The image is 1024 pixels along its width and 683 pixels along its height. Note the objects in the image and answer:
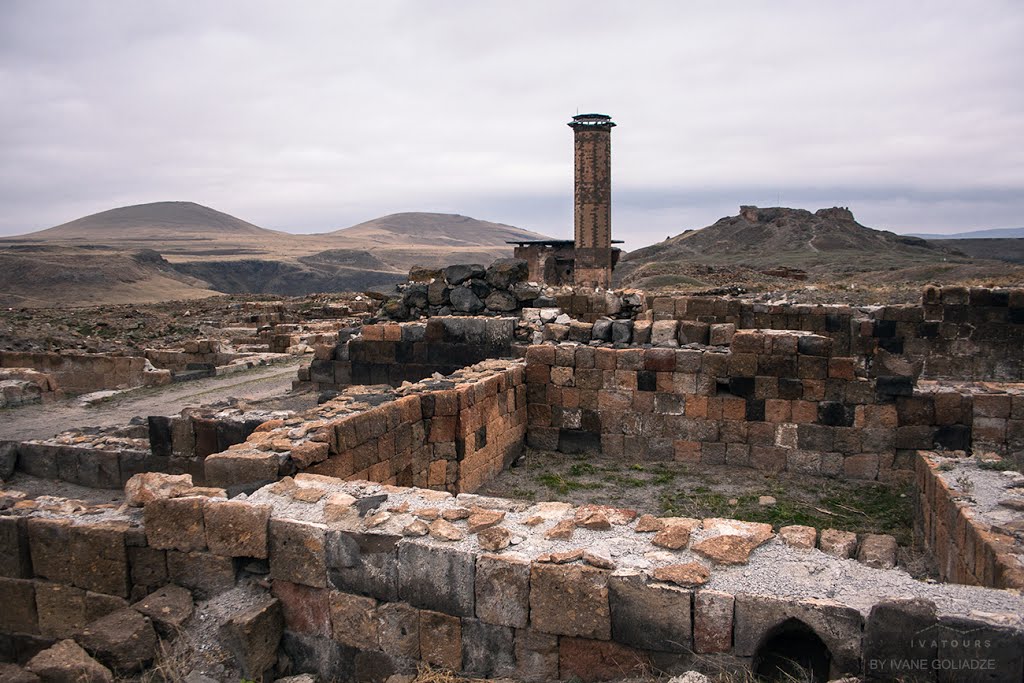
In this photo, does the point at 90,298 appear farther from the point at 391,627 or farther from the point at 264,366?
the point at 391,627

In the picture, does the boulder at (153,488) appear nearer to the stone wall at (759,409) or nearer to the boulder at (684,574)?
the boulder at (684,574)

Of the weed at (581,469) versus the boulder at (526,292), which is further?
the boulder at (526,292)

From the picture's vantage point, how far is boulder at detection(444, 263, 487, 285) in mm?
12289

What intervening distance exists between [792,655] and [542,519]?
150 cm

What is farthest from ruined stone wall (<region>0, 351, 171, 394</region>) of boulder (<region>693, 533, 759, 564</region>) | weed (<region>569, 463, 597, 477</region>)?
boulder (<region>693, 533, 759, 564</region>)

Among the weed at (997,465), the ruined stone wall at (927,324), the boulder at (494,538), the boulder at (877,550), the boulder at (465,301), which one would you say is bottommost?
the boulder at (877,550)

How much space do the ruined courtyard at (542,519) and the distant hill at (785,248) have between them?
30098 mm

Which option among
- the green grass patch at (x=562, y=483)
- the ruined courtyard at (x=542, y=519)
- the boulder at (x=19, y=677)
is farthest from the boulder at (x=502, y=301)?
the boulder at (x=19, y=677)

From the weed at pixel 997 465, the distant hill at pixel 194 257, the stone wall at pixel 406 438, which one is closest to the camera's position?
the stone wall at pixel 406 438

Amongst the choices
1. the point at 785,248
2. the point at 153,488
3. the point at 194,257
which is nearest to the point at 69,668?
the point at 153,488

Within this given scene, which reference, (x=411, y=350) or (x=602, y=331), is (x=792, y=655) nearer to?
(x=602, y=331)

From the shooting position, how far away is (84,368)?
52.3 feet

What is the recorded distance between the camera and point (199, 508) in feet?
14.1

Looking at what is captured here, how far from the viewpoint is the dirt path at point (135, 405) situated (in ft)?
36.2
